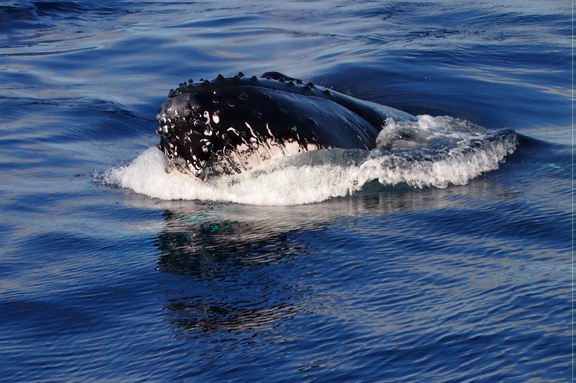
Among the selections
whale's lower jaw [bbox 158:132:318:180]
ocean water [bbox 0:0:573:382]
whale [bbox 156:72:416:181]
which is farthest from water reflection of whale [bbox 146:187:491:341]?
whale [bbox 156:72:416:181]

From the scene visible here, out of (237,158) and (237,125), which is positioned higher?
(237,125)

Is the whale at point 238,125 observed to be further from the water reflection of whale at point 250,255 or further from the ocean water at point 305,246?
the water reflection of whale at point 250,255

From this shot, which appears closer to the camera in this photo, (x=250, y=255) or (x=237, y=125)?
(x=250, y=255)

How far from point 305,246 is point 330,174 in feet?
5.36

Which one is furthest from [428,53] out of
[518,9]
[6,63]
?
[6,63]

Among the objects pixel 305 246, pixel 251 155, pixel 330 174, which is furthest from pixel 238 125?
pixel 305 246

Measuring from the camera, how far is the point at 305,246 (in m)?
6.29

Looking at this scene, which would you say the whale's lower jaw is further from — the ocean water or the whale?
the ocean water

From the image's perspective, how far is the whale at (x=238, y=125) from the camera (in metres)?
7.44

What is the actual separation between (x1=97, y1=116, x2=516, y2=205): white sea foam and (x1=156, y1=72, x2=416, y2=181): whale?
0.10 m

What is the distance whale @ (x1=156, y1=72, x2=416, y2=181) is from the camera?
7.44m

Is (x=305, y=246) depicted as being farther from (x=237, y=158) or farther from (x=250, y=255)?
(x=237, y=158)

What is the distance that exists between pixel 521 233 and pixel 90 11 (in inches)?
842

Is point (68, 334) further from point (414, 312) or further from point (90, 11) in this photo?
point (90, 11)
